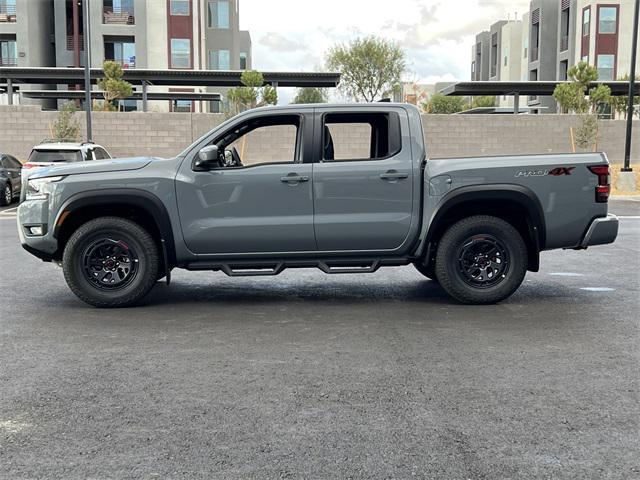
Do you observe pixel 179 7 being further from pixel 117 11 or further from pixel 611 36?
pixel 611 36

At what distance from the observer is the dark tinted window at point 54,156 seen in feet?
61.5

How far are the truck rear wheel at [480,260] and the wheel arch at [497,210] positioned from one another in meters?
0.15

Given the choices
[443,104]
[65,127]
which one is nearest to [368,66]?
[443,104]

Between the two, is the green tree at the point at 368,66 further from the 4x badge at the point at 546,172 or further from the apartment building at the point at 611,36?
the 4x badge at the point at 546,172

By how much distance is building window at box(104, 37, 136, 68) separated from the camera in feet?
174

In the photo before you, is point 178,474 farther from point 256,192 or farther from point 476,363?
point 256,192

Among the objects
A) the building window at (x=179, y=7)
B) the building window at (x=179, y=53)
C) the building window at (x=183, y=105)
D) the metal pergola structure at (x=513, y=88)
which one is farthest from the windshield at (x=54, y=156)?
the building window at (x=183, y=105)

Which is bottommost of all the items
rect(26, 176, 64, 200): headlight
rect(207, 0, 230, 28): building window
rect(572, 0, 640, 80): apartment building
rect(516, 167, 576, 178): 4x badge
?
rect(26, 176, 64, 200): headlight

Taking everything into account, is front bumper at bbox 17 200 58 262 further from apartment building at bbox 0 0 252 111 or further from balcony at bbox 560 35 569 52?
balcony at bbox 560 35 569 52

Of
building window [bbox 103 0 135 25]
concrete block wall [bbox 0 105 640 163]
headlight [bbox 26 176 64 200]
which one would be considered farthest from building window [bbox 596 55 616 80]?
headlight [bbox 26 176 64 200]

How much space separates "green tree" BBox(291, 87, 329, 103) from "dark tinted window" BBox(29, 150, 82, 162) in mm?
56733

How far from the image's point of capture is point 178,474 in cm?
371

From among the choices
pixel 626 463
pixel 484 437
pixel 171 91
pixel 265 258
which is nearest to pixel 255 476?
pixel 484 437

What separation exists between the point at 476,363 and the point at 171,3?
170 ft
